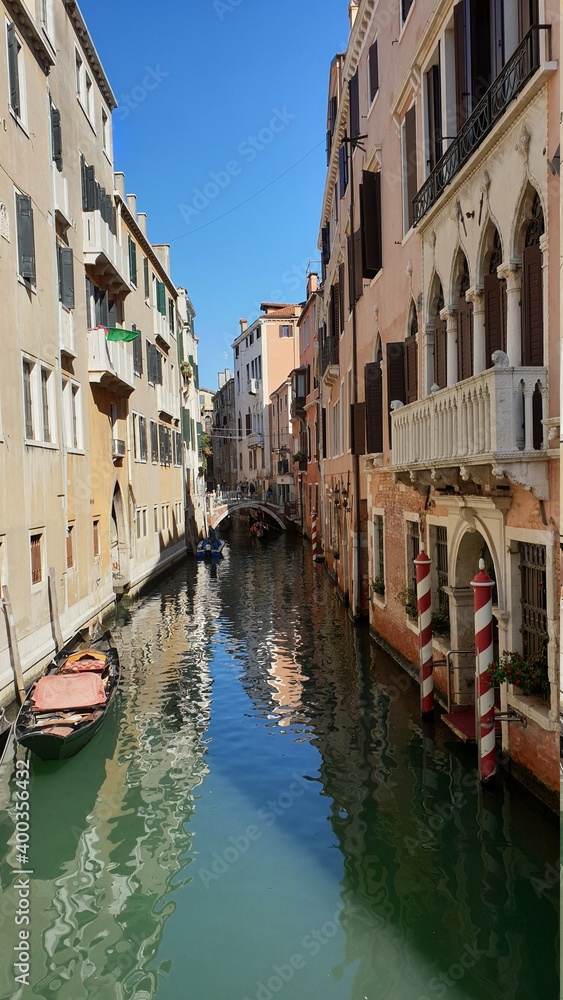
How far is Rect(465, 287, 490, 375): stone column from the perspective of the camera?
7.58 m

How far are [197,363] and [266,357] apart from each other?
8080mm

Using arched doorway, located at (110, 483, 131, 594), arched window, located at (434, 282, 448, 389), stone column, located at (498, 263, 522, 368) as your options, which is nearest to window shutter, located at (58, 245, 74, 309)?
arched doorway, located at (110, 483, 131, 594)

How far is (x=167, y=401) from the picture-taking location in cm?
2828

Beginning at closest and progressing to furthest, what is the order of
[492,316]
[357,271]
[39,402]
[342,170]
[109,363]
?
[492,316] < [39,402] < [357,271] < [109,363] < [342,170]

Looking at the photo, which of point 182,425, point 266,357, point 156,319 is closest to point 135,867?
point 156,319

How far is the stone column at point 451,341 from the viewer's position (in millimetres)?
8617

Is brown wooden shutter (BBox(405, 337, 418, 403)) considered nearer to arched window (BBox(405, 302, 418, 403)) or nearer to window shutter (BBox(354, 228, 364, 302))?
arched window (BBox(405, 302, 418, 403))

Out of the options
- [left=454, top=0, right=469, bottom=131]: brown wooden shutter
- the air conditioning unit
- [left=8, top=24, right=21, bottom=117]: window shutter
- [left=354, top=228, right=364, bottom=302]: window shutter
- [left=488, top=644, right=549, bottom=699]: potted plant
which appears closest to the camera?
[left=488, top=644, right=549, bottom=699]: potted plant

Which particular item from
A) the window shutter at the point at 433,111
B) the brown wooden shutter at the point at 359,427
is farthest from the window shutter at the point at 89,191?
the window shutter at the point at 433,111

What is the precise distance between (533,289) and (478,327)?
1.29 metres

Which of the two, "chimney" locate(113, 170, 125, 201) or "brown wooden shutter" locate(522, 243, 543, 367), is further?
"chimney" locate(113, 170, 125, 201)

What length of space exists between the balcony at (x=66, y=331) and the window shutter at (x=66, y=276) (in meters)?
0.16

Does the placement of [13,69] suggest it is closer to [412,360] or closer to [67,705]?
[412,360]
